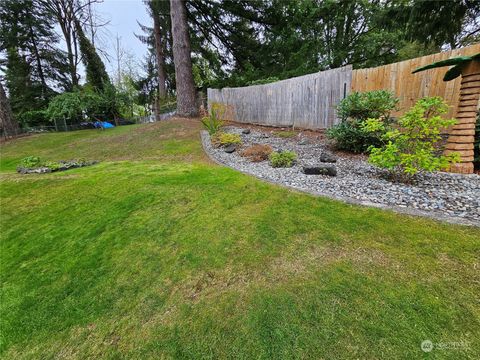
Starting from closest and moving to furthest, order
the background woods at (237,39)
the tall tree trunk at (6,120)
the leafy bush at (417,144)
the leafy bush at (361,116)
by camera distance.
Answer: the leafy bush at (417,144)
the leafy bush at (361,116)
the background woods at (237,39)
the tall tree trunk at (6,120)

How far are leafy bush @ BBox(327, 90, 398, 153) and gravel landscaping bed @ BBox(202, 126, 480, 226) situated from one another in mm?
384

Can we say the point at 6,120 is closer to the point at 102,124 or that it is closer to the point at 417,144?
the point at 102,124

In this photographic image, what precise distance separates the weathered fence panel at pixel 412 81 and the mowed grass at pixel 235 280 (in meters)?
3.83

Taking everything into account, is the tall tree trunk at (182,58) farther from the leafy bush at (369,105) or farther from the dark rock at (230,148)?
the leafy bush at (369,105)

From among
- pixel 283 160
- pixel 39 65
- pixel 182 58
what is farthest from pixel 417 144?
pixel 39 65

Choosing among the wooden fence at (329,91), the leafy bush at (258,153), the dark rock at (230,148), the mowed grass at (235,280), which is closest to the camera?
the mowed grass at (235,280)

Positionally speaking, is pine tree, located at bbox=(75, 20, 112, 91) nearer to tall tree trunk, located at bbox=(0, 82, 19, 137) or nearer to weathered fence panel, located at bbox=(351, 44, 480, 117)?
tall tree trunk, located at bbox=(0, 82, 19, 137)

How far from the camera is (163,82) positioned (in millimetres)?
16031

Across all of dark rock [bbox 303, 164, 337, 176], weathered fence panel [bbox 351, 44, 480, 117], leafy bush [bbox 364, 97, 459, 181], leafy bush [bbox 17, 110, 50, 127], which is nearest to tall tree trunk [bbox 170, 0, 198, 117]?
weathered fence panel [bbox 351, 44, 480, 117]

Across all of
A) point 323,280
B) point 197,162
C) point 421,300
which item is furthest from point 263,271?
point 197,162

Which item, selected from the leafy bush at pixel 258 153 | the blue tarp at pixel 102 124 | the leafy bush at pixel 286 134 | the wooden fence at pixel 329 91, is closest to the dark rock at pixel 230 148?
the leafy bush at pixel 258 153

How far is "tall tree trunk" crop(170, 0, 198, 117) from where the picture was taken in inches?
349

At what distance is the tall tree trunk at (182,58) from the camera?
29.1 ft

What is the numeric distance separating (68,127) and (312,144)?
14.2 metres
